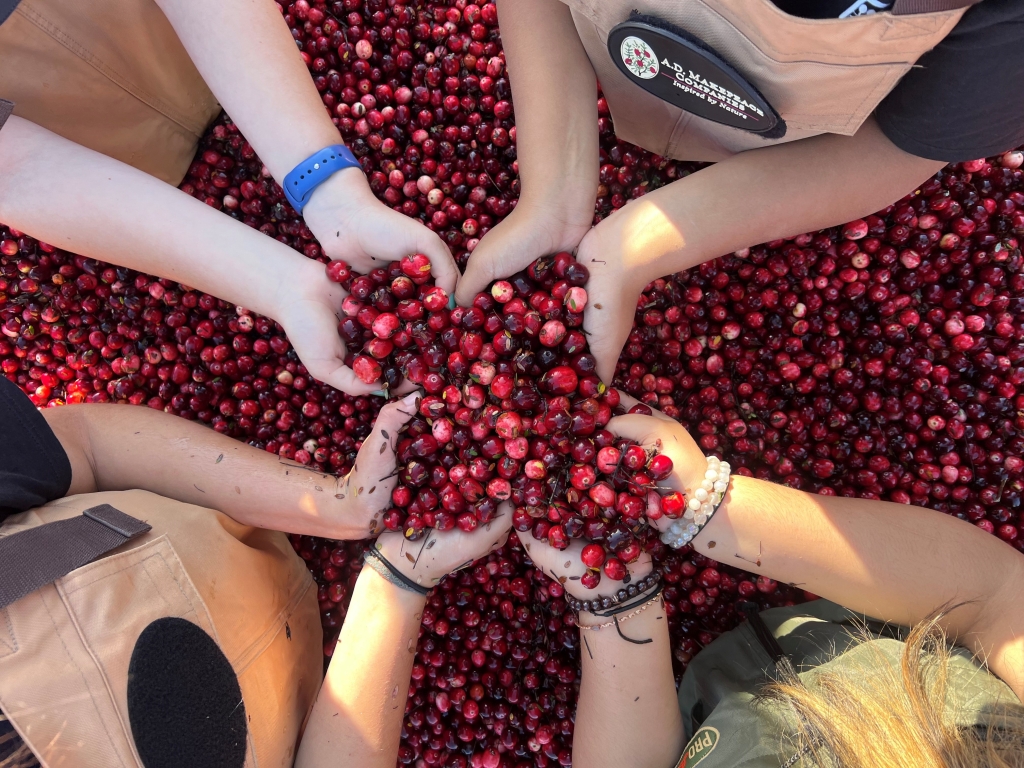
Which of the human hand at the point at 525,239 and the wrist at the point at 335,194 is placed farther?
the wrist at the point at 335,194

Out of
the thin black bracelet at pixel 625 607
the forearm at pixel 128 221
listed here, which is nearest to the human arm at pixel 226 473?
the forearm at pixel 128 221

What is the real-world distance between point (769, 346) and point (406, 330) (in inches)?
55.6

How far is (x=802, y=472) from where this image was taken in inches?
91.1

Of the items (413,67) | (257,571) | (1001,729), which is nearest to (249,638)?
(257,571)

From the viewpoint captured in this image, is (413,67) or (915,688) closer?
(915,688)

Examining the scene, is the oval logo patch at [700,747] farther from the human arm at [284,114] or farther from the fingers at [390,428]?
the human arm at [284,114]

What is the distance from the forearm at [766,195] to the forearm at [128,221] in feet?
3.35

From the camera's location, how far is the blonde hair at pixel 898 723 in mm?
1030

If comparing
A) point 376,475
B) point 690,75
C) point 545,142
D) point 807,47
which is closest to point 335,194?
point 545,142

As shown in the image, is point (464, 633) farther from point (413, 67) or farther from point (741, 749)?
point (413, 67)

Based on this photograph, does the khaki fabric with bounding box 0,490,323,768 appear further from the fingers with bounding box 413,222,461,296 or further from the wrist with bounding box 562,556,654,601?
the fingers with bounding box 413,222,461,296

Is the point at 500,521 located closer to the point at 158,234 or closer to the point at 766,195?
the point at 766,195

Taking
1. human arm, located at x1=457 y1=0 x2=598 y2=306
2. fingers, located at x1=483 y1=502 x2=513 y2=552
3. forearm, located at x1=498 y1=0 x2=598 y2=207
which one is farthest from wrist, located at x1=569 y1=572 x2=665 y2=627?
forearm, located at x1=498 y1=0 x2=598 y2=207

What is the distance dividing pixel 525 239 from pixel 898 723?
4.50ft
